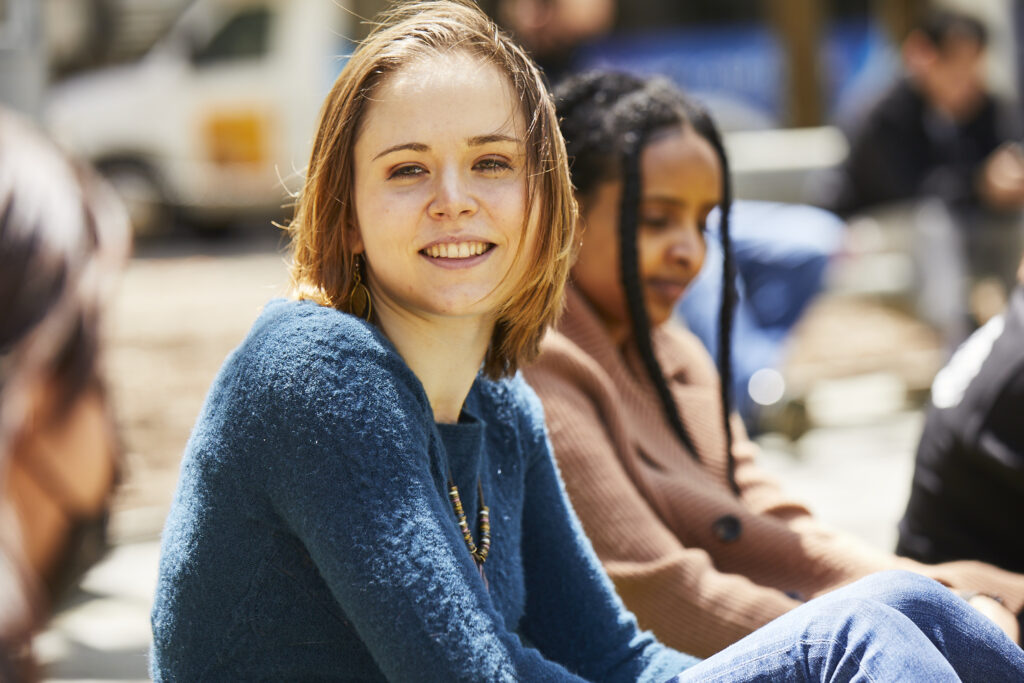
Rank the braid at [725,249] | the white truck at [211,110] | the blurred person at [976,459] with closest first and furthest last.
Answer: the blurred person at [976,459] < the braid at [725,249] < the white truck at [211,110]

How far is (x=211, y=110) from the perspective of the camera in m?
11.5

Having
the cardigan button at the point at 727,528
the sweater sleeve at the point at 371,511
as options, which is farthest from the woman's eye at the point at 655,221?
the sweater sleeve at the point at 371,511

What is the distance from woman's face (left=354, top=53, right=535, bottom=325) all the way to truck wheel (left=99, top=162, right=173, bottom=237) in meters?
10.6

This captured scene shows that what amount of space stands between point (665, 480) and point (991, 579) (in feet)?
1.95

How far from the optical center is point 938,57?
611 centimetres

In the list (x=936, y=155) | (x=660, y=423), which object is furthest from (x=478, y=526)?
(x=936, y=155)

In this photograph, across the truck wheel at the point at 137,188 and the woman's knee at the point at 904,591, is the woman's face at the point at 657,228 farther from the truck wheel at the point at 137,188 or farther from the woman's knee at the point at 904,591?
the truck wheel at the point at 137,188

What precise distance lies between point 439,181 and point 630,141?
85cm

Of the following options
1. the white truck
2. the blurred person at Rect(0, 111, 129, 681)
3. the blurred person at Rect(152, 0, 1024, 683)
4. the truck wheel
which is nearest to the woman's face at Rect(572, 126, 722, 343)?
the blurred person at Rect(152, 0, 1024, 683)

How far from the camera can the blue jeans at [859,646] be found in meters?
1.60

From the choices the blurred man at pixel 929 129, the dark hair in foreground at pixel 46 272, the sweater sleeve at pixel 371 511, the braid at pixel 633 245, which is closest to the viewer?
the sweater sleeve at pixel 371 511

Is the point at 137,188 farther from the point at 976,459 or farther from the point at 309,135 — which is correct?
the point at 976,459

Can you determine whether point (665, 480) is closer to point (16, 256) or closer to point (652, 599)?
point (652, 599)

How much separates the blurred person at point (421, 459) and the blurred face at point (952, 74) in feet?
15.6
